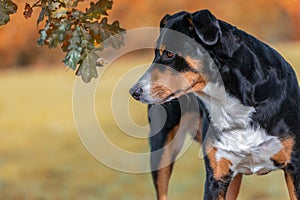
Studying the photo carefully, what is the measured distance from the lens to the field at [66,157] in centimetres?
976

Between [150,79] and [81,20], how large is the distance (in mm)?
657

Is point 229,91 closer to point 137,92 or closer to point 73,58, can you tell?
point 137,92

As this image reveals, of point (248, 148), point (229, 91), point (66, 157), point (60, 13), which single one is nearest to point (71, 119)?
point (66, 157)

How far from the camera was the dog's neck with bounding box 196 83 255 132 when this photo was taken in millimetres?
5051

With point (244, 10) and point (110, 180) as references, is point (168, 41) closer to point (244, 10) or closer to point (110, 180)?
point (110, 180)

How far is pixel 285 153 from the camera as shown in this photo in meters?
5.17

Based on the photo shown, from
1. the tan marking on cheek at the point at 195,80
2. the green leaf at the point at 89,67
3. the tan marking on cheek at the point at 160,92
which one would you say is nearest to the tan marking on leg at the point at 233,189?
the tan marking on cheek at the point at 195,80

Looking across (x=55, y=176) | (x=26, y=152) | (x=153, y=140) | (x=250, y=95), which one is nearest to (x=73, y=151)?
(x=26, y=152)

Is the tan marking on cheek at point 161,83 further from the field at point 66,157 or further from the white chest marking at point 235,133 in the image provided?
the field at point 66,157

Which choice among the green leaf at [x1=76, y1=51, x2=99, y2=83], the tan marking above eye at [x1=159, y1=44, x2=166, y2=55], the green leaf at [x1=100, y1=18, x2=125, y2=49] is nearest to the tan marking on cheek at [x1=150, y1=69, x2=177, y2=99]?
the tan marking above eye at [x1=159, y1=44, x2=166, y2=55]

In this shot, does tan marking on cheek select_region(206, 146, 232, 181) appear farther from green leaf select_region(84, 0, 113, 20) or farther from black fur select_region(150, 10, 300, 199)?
green leaf select_region(84, 0, 113, 20)

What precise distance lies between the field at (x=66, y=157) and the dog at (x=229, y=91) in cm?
143

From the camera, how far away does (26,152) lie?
12680mm

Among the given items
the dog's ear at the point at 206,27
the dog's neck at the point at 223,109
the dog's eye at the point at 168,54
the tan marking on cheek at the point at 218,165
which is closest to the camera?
the dog's ear at the point at 206,27
